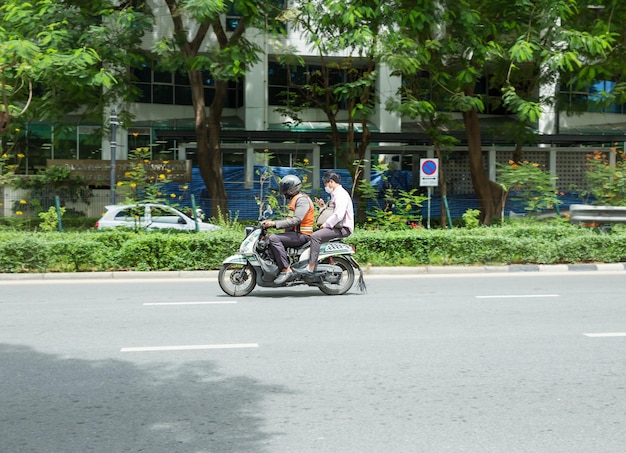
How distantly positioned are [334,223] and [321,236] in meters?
0.28

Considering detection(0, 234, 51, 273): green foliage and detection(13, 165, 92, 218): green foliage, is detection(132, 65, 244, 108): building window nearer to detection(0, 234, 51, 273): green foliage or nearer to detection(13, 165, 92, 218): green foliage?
detection(13, 165, 92, 218): green foliage

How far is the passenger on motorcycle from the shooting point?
11.0 meters

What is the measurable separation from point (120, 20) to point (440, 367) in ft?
53.2

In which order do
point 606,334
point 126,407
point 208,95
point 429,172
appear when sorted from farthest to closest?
point 208,95
point 429,172
point 606,334
point 126,407

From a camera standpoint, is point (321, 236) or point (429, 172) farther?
point (429, 172)

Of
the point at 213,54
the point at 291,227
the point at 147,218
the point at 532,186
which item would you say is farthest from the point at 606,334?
the point at 213,54

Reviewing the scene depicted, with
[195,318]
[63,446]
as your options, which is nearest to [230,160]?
[195,318]

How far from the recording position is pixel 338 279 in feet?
36.9

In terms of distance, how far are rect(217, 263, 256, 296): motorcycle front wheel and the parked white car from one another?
6.51 meters

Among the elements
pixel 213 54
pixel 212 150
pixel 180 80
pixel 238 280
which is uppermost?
pixel 180 80

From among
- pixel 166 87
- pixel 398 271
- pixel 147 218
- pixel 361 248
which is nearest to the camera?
pixel 398 271

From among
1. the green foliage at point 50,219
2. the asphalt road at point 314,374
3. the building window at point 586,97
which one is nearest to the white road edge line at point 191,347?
the asphalt road at point 314,374

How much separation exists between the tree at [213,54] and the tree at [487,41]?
4.00 meters

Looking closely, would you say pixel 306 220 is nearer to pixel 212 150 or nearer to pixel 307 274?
pixel 307 274
